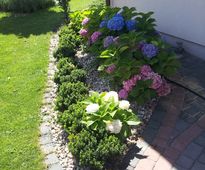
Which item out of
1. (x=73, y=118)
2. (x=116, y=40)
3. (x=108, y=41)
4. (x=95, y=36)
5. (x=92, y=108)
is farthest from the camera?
(x=95, y=36)

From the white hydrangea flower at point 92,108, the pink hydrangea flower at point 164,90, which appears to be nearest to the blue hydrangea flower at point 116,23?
the pink hydrangea flower at point 164,90

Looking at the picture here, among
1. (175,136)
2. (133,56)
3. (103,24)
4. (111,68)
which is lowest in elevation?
(175,136)

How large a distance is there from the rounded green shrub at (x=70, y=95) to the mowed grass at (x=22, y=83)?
460 millimetres

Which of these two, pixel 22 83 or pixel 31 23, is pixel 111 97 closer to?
pixel 22 83

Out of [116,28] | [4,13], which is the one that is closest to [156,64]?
[116,28]

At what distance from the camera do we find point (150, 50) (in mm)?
5656

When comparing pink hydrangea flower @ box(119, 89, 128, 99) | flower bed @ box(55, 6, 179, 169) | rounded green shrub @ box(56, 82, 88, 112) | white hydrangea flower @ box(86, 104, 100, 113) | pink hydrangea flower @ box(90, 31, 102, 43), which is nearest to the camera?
flower bed @ box(55, 6, 179, 169)

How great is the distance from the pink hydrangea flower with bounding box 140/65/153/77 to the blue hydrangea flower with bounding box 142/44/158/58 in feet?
0.81

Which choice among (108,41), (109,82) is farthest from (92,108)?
(108,41)

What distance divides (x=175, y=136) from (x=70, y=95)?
5.68 ft

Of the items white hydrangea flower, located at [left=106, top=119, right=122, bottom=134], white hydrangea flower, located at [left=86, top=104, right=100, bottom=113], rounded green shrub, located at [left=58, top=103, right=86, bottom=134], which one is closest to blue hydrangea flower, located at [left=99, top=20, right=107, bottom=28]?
rounded green shrub, located at [left=58, top=103, right=86, bottom=134]

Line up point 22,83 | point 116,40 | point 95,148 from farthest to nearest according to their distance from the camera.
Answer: point 22,83
point 116,40
point 95,148

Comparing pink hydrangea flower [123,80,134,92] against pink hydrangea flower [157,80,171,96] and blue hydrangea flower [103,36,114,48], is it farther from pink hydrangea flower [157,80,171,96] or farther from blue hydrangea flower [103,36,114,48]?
blue hydrangea flower [103,36,114,48]

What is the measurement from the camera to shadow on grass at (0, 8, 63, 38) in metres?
10.1
